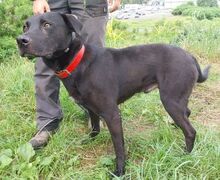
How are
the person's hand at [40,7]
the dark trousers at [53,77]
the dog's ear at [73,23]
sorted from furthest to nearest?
the dark trousers at [53,77], the person's hand at [40,7], the dog's ear at [73,23]

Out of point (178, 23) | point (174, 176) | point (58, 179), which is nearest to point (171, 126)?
point (174, 176)

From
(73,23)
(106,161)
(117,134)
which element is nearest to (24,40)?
(73,23)

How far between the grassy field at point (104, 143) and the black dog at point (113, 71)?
20 cm

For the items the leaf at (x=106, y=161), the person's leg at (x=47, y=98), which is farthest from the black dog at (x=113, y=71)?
the person's leg at (x=47, y=98)

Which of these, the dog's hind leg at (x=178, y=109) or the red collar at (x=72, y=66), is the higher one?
the red collar at (x=72, y=66)

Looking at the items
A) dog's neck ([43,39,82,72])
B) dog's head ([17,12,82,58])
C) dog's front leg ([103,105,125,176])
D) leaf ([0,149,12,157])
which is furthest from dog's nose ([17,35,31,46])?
leaf ([0,149,12,157])

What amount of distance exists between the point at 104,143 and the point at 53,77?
0.72 metres

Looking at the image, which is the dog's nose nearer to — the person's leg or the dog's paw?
the person's leg

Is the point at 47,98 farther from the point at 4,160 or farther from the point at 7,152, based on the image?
the point at 4,160

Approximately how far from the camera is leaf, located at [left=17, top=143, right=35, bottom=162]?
9.95 feet

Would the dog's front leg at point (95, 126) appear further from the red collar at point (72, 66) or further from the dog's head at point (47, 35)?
the dog's head at point (47, 35)

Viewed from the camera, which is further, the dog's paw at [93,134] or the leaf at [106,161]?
the dog's paw at [93,134]

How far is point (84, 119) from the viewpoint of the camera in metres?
3.86

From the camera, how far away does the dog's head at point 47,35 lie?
254 centimetres
